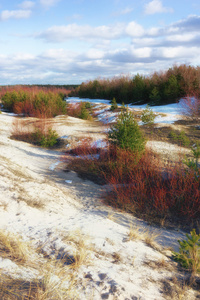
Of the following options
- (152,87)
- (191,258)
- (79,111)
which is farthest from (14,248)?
(152,87)

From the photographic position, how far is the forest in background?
758 inches

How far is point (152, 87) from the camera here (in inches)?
880

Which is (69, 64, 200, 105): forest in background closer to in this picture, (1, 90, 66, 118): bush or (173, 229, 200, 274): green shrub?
(1, 90, 66, 118): bush

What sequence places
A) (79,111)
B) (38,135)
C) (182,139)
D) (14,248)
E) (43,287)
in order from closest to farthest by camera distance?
(43,287)
(14,248)
(182,139)
(38,135)
(79,111)

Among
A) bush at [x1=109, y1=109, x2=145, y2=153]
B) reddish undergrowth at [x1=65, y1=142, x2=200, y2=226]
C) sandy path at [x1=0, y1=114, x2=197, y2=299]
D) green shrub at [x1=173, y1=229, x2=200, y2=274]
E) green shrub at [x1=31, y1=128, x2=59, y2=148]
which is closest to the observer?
sandy path at [x1=0, y1=114, x2=197, y2=299]

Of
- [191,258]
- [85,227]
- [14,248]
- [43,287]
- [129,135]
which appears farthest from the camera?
[129,135]

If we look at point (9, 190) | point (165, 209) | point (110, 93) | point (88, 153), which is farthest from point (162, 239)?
point (110, 93)

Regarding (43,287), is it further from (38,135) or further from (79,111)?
(79,111)

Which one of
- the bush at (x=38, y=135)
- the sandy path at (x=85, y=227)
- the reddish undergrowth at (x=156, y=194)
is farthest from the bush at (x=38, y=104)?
the reddish undergrowth at (x=156, y=194)

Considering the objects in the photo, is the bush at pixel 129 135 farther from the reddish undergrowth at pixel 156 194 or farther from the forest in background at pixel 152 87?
the forest in background at pixel 152 87

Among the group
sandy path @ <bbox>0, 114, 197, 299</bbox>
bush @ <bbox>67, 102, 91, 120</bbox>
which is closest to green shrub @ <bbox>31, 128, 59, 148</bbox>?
sandy path @ <bbox>0, 114, 197, 299</bbox>

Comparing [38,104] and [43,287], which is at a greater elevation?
[38,104]

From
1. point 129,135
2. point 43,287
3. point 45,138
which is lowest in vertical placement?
point 43,287

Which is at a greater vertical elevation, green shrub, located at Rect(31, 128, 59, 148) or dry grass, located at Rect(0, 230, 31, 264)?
green shrub, located at Rect(31, 128, 59, 148)
